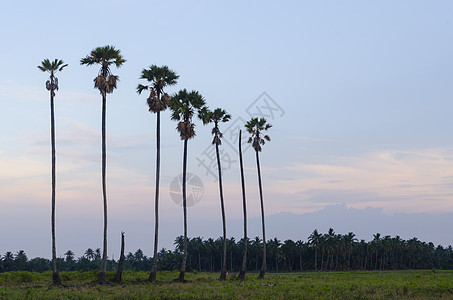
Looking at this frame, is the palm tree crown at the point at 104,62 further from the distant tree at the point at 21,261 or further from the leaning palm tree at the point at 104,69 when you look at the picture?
the distant tree at the point at 21,261

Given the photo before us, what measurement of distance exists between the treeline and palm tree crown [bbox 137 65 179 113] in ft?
320

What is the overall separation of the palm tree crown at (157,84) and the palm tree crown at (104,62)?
4836mm

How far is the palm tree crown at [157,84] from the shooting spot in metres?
56.9

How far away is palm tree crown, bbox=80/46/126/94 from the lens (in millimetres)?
51781

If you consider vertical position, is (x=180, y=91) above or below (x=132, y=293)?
above

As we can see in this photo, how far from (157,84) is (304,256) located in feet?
363

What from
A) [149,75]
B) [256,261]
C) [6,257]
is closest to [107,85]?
[149,75]

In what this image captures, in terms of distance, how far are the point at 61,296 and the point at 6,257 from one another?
127m

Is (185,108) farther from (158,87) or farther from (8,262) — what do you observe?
(8,262)

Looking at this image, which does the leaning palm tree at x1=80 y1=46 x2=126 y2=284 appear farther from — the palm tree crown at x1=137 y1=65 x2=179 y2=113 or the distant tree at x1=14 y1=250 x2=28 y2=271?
the distant tree at x1=14 y1=250 x2=28 y2=271

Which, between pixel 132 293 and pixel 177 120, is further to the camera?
pixel 177 120

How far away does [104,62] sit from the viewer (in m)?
52.4

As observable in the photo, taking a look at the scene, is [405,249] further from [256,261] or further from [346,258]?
[256,261]

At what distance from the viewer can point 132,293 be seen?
38.5 m
